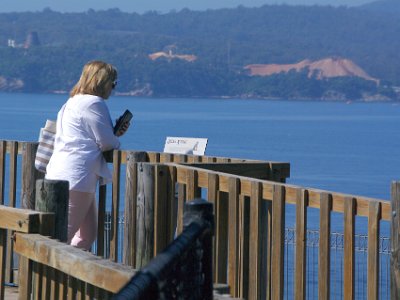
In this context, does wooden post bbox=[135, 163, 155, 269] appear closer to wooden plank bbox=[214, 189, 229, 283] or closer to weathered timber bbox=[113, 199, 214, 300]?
wooden plank bbox=[214, 189, 229, 283]

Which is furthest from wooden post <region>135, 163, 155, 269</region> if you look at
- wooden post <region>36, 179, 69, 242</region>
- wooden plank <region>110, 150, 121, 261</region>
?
wooden post <region>36, 179, 69, 242</region>

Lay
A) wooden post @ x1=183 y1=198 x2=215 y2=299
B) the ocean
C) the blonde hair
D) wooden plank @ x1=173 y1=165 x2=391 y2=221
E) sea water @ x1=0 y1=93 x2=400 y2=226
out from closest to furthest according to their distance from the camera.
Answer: wooden post @ x1=183 y1=198 x2=215 y2=299, wooden plank @ x1=173 y1=165 x2=391 y2=221, the blonde hair, sea water @ x1=0 y1=93 x2=400 y2=226, the ocean

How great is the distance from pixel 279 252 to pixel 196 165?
3.53 feet

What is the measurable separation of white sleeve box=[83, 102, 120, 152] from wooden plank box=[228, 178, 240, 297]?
154 cm

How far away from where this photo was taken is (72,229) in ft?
25.0

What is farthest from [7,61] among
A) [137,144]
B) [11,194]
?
[11,194]

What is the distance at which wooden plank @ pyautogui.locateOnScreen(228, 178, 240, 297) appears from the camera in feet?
19.9

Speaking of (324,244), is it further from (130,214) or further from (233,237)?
(130,214)

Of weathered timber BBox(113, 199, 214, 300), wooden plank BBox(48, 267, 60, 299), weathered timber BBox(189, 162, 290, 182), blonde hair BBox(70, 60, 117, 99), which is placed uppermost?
blonde hair BBox(70, 60, 117, 99)

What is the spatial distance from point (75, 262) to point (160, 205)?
196cm

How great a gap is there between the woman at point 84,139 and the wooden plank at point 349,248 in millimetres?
2406

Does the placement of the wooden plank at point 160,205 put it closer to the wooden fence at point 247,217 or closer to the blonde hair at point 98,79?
the wooden fence at point 247,217

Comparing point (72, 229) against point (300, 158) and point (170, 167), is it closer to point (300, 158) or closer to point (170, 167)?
point (170, 167)

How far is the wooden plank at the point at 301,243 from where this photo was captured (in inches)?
221
